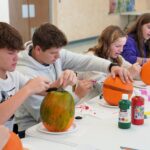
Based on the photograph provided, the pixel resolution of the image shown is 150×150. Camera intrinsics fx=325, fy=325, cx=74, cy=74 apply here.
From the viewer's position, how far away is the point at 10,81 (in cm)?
166

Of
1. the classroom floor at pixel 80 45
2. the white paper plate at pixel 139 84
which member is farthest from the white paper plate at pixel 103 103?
the classroom floor at pixel 80 45

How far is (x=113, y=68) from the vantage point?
6.64 feet

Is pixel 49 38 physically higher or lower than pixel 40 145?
higher

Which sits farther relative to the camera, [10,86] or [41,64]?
[41,64]

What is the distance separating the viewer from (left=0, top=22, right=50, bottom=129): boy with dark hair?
1.40 meters

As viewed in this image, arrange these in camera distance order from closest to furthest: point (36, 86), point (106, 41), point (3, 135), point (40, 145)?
1. point (3, 135)
2. point (40, 145)
3. point (36, 86)
4. point (106, 41)

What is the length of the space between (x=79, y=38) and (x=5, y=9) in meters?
1.73

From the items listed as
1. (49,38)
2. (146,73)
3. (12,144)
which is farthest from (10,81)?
(146,73)

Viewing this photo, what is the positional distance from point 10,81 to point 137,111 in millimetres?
654

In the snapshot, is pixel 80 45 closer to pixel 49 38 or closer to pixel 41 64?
pixel 41 64

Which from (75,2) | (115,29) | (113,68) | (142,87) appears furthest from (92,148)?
(75,2)

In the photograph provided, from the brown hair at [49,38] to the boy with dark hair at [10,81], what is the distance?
27 centimetres

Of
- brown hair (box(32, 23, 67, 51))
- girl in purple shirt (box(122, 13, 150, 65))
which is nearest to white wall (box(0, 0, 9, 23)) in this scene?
girl in purple shirt (box(122, 13, 150, 65))

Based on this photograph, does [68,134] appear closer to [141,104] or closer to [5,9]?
[141,104]
